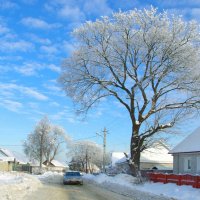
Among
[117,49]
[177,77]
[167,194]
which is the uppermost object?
[117,49]

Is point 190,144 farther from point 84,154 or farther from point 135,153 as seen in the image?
point 84,154

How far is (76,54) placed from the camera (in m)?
41.0

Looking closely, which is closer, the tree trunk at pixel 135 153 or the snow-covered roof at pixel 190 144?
the snow-covered roof at pixel 190 144

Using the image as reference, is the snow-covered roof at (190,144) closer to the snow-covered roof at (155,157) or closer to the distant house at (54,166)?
the snow-covered roof at (155,157)

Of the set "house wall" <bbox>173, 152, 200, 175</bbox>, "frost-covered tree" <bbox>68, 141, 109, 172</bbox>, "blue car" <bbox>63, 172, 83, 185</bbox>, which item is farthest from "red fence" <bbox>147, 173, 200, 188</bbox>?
"frost-covered tree" <bbox>68, 141, 109, 172</bbox>

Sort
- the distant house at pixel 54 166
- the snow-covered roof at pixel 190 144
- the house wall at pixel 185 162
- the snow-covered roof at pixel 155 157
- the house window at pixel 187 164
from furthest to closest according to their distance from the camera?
1. the distant house at pixel 54 166
2. the snow-covered roof at pixel 155 157
3. the house window at pixel 187 164
4. the snow-covered roof at pixel 190 144
5. the house wall at pixel 185 162

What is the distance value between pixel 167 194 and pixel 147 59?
17.2 metres

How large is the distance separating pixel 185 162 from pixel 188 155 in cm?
116

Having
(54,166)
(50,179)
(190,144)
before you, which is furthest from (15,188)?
(54,166)

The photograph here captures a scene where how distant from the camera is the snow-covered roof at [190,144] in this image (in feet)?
128

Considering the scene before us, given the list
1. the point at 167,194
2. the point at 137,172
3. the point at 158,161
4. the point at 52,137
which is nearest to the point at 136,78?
the point at 137,172

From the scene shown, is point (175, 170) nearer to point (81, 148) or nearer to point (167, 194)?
point (167, 194)

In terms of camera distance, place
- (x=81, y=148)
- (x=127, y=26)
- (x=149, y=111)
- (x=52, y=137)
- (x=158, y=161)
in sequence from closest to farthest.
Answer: (x=127, y=26), (x=149, y=111), (x=158, y=161), (x=52, y=137), (x=81, y=148)

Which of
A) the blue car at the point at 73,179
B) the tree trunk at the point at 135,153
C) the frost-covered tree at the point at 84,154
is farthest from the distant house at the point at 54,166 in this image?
the tree trunk at the point at 135,153
